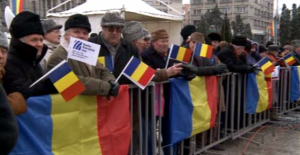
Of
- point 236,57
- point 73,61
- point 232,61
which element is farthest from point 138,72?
point 236,57

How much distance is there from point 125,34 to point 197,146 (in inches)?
84.8

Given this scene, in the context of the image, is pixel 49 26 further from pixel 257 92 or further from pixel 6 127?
pixel 257 92

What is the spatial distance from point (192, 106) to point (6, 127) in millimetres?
3372

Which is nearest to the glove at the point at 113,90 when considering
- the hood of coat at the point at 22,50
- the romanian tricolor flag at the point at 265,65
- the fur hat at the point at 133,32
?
the hood of coat at the point at 22,50

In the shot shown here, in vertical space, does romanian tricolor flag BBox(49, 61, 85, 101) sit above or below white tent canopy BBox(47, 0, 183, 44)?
below

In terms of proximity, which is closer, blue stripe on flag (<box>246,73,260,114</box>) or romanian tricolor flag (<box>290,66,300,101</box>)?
blue stripe on flag (<box>246,73,260,114</box>)

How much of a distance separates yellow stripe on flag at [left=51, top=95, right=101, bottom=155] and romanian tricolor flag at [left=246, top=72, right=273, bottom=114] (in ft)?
11.8

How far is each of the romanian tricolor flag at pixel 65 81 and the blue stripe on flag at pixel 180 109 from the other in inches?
65.7

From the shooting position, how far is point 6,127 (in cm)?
153

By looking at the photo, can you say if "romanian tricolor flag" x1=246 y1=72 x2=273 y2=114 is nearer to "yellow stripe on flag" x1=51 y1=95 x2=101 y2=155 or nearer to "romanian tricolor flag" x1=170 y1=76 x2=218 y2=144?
"romanian tricolor flag" x1=170 y1=76 x2=218 y2=144

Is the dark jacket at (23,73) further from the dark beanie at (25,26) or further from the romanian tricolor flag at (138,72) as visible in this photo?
the romanian tricolor flag at (138,72)

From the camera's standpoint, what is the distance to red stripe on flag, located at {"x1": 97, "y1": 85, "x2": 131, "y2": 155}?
133 inches

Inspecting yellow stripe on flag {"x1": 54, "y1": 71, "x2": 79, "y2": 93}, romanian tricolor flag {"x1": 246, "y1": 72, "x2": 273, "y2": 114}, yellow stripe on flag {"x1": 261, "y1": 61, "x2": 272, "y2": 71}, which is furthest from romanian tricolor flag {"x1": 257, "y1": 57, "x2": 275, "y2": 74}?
yellow stripe on flag {"x1": 54, "y1": 71, "x2": 79, "y2": 93}

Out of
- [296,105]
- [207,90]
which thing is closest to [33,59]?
[207,90]
